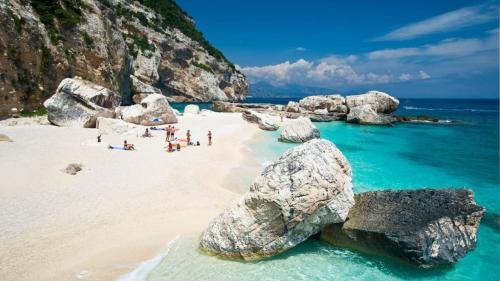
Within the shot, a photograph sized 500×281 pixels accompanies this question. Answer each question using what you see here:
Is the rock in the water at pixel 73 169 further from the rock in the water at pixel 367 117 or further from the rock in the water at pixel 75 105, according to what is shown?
the rock in the water at pixel 367 117

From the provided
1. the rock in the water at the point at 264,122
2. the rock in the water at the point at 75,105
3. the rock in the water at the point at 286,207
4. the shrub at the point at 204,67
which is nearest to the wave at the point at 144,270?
the rock in the water at the point at 286,207

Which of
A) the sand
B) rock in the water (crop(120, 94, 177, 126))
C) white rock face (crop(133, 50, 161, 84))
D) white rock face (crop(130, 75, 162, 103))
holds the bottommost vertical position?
the sand

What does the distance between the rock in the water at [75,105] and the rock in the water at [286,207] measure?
24.2m

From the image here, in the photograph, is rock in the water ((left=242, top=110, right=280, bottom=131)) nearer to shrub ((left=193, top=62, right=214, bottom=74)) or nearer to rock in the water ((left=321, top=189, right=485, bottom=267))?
rock in the water ((left=321, top=189, right=485, bottom=267))

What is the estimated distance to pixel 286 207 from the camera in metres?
8.52

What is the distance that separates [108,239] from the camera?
9875 mm

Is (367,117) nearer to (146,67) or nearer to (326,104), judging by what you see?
(326,104)

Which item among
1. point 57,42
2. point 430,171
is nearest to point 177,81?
point 57,42

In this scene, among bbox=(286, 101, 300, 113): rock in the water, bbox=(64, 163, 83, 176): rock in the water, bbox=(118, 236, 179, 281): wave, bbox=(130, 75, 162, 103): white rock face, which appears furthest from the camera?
bbox=(130, 75, 162, 103): white rock face

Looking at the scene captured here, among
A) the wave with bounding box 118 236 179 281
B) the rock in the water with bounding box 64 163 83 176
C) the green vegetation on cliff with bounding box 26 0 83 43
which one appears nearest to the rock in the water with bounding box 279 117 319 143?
the rock in the water with bounding box 64 163 83 176

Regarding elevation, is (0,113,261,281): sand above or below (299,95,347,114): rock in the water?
below

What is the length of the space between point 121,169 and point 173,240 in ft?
25.7

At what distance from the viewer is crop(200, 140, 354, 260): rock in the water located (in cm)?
860

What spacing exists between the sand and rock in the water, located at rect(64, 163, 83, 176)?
0.23 m
